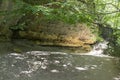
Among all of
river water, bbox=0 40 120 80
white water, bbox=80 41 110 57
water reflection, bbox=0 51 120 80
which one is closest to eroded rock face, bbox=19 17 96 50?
white water, bbox=80 41 110 57

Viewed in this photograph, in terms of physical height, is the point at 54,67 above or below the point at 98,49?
above

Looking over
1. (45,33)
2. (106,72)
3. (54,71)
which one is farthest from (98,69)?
(45,33)

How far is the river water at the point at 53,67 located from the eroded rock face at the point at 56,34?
1768mm

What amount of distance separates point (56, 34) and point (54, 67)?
5.18m

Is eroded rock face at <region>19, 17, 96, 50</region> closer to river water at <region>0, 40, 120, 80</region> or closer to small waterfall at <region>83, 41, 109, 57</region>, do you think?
small waterfall at <region>83, 41, 109, 57</region>

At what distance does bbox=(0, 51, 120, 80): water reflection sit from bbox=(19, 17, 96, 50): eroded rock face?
2047 mm

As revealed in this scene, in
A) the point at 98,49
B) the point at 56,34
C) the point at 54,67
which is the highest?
the point at 56,34

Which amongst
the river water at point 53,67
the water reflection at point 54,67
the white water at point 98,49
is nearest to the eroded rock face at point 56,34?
the white water at point 98,49

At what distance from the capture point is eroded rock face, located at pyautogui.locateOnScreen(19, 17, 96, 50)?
14359 millimetres

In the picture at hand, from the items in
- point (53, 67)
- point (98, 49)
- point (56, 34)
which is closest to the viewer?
point (53, 67)

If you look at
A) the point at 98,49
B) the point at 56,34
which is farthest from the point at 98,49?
the point at 56,34

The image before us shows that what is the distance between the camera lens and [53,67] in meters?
9.68

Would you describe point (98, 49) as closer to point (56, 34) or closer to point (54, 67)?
point (56, 34)

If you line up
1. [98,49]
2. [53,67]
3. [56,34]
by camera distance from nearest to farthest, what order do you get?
[53,67] < [56,34] < [98,49]
